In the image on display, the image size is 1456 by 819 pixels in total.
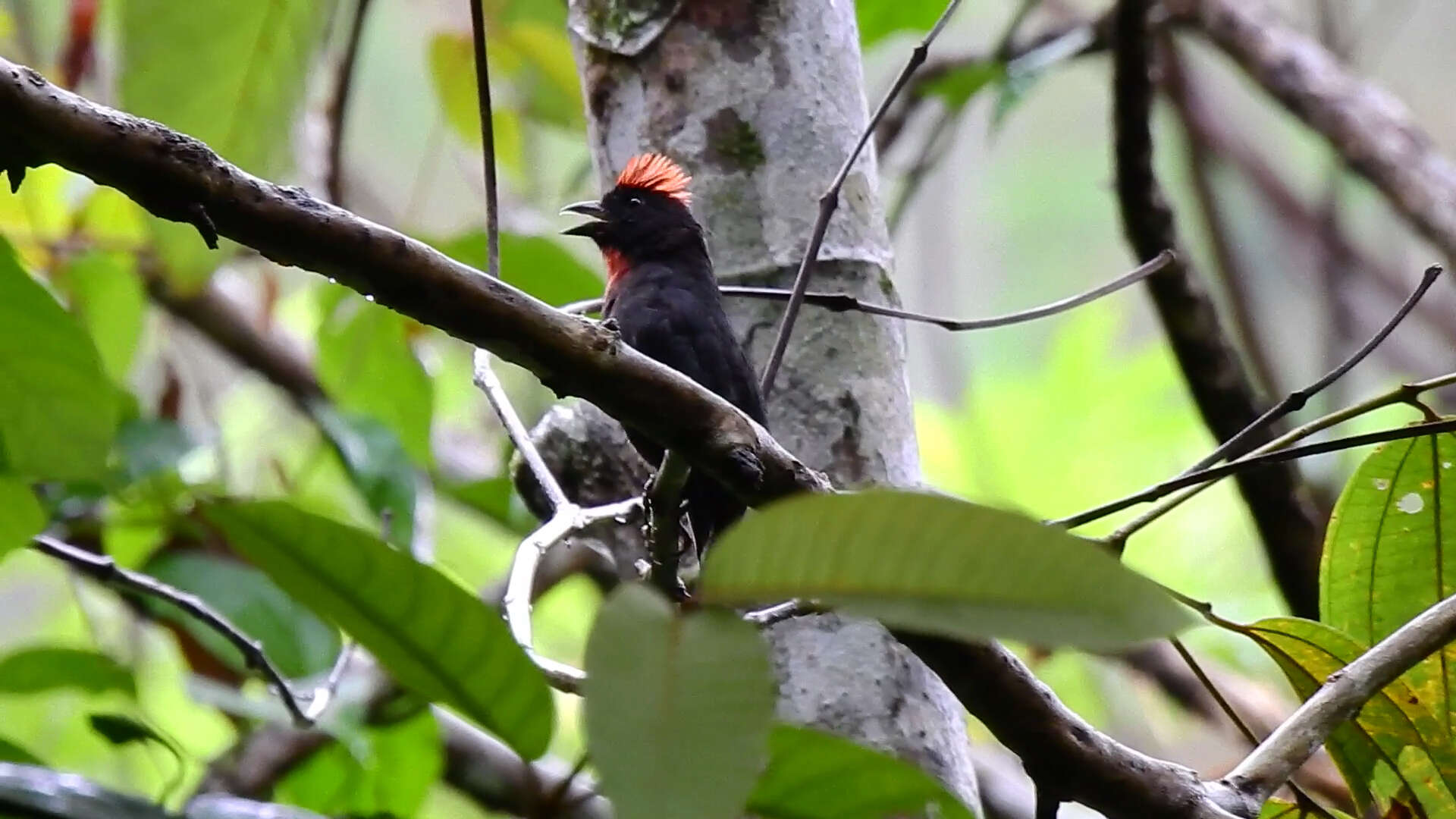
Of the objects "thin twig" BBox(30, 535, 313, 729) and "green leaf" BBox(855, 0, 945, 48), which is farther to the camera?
"green leaf" BBox(855, 0, 945, 48)

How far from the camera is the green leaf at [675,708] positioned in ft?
2.27

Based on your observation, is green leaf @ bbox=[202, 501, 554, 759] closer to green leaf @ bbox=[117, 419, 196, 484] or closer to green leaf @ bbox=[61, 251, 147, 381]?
green leaf @ bbox=[117, 419, 196, 484]

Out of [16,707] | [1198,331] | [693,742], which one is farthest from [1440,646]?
[16,707]

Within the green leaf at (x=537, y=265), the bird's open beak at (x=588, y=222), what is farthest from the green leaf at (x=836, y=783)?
the bird's open beak at (x=588, y=222)

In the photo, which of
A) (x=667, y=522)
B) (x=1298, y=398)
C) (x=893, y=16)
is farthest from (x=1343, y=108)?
(x=667, y=522)

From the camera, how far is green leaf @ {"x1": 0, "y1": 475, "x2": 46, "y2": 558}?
1494 millimetres

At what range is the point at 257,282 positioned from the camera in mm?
4078

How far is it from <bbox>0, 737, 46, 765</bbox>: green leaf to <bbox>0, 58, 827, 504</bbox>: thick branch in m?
1.04

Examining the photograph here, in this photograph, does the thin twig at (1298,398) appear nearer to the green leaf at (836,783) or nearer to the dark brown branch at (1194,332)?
the green leaf at (836,783)

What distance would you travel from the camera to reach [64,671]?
2.03m

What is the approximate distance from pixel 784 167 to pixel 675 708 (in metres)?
1.28

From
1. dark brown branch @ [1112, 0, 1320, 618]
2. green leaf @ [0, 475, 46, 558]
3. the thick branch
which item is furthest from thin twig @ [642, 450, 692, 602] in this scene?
dark brown branch @ [1112, 0, 1320, 618]

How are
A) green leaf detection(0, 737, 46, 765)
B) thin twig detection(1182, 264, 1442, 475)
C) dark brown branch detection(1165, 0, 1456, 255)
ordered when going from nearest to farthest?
1. thin twig detection(1182, 264, 1442, 475)
2. green leaf detection(0, 737, 46, 765)
3. dark brown branch detection(1165, 0, 1456, 255)

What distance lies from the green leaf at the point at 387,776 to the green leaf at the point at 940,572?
1.65 m
